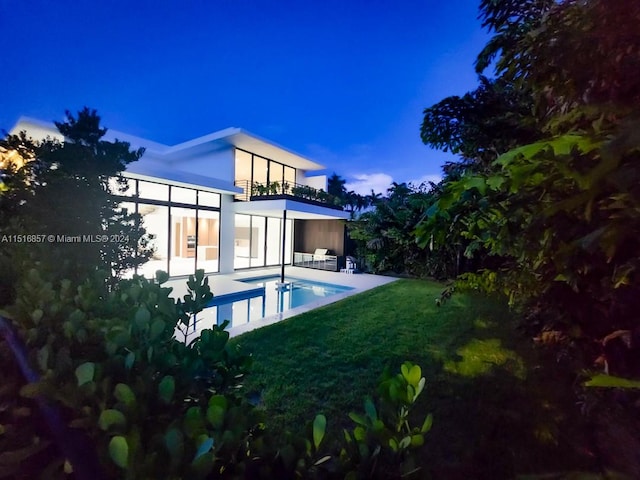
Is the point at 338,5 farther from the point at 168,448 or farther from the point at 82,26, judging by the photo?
the point at 168,448

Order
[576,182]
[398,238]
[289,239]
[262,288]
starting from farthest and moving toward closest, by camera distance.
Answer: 1. [289,239]
2. [398,238]
3. [262,288]
4. [576,182]

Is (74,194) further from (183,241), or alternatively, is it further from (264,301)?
(183,241)

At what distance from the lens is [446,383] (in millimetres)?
3395

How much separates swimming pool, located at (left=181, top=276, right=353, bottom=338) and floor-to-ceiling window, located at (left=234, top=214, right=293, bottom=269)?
8.91 feet

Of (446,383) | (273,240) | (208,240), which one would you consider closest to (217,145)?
(208,240)

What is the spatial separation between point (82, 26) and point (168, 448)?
10.1 metres

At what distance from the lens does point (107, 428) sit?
2.35ft

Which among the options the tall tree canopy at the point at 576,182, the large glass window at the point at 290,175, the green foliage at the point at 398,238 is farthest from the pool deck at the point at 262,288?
the large glass window at the point at 290,175

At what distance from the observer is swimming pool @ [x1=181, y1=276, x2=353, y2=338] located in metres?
6.87

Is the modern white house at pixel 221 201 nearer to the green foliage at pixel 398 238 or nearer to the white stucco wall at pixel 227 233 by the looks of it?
the white stucco wall at pixel 227 233

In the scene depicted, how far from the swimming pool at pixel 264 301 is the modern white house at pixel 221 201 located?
151 cm

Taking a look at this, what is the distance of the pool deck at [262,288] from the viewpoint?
19.5 feet

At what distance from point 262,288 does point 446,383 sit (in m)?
7.41

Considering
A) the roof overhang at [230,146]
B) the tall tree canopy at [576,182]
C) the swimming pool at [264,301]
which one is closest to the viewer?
the tall tree canopy at [576,182]
